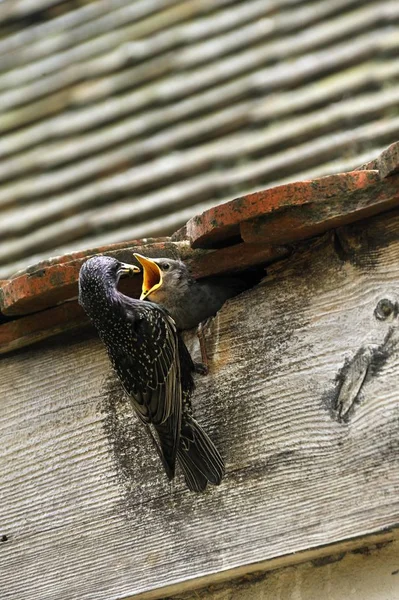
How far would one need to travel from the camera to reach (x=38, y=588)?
3.07m

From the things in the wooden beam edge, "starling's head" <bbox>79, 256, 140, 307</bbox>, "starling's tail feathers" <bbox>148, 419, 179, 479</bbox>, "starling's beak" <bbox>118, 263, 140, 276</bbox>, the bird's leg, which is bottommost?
the wooden beam edge

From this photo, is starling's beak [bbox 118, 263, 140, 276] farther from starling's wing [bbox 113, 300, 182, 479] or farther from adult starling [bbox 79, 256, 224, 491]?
starling's wing [bbox 113, 300, 182, 479]

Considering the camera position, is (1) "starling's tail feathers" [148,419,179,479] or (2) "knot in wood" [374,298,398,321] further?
(1) "starling's tail feathers" [148,419,179,479]

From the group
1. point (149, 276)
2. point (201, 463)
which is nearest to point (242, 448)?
point (201, 463)

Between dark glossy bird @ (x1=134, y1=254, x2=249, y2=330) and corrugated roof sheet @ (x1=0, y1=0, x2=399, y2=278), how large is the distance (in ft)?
3.01

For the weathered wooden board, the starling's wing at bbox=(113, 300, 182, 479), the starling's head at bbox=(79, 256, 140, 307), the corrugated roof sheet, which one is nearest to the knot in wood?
the weathered wooden board

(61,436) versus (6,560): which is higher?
(61,436)

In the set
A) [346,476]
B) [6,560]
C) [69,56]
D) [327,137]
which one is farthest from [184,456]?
[69,56]

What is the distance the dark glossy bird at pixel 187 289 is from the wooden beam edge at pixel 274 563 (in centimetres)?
79

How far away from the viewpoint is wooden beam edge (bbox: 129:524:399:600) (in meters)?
2.63

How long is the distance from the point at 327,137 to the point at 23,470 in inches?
70.2

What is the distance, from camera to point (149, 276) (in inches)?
134

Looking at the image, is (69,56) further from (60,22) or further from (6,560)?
(6,560)

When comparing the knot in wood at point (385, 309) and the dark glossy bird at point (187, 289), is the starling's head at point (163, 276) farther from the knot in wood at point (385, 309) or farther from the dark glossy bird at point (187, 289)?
the knot in wood at point (385, 309)
